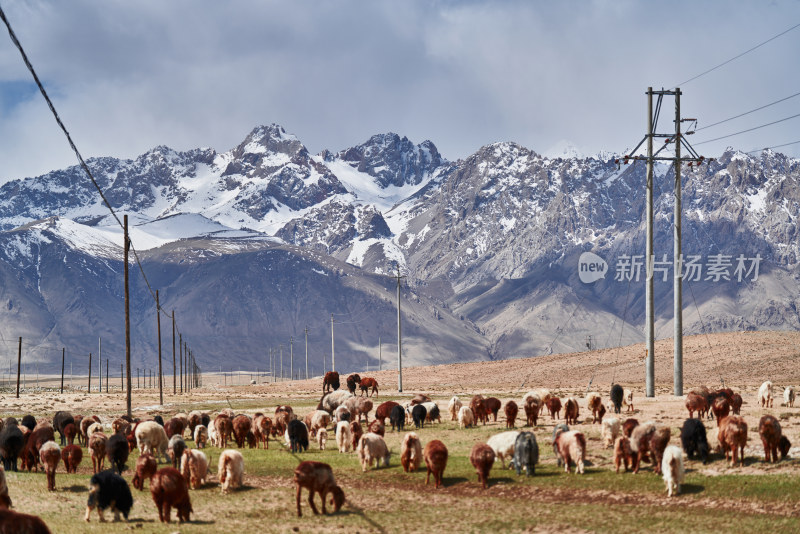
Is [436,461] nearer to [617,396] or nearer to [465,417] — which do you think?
[465,417]

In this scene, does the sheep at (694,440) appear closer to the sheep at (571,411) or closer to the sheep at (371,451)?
the sheep at (571,411)

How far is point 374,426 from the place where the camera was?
40.8 meters

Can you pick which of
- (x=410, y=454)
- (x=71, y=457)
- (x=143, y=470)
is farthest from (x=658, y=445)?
(x=71, y=457)

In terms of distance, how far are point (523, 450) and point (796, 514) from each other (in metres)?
9.83

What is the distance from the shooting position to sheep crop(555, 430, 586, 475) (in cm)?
3161

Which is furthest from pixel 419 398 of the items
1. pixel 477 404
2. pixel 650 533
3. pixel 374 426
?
pixel 650 533

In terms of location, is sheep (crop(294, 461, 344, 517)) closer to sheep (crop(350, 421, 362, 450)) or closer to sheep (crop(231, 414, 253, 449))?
sheep (crop(350, 421, 362, 450))

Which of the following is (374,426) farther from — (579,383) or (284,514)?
(579,383)

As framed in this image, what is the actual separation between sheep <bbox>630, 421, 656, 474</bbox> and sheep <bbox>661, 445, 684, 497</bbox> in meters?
2.93

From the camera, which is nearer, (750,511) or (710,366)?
(750,511)

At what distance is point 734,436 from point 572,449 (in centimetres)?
548

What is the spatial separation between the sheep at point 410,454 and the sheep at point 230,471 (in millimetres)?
6312

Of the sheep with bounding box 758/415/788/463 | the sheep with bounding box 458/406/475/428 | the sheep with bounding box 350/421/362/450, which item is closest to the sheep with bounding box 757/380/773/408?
the sheep with bounding box 458/406/475/428

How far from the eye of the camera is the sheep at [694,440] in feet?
102
